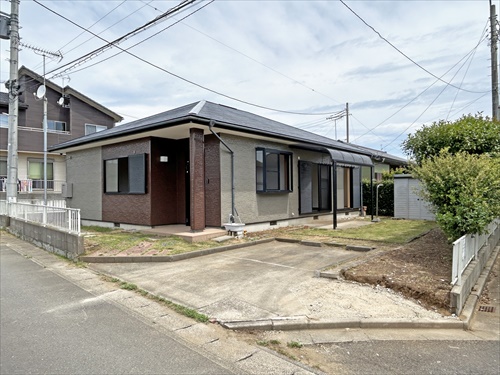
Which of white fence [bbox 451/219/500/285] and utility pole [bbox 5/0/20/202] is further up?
utility pole [bbox 5/0/20/202]

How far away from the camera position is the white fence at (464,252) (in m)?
4.55

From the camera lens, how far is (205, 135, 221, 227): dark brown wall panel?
973cm

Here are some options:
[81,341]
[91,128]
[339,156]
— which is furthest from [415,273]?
→ [91,128]

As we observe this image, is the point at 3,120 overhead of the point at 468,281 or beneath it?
overhead

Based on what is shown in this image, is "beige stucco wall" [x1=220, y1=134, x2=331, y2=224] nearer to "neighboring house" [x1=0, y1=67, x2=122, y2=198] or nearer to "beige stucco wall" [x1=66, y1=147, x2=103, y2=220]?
"beige stucco wall" [x1=66, y1=147, x2=103, y2=220]

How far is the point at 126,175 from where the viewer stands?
38.0ft

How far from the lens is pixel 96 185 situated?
12.8 m

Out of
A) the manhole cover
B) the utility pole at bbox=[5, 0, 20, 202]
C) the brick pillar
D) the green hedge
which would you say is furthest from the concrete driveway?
the green hedge

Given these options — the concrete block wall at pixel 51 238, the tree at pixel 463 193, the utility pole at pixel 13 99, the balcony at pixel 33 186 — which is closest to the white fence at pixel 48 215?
the concrete block wall at pixel 51 238

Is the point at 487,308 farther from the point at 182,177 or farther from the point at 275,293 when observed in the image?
the point at 182,177

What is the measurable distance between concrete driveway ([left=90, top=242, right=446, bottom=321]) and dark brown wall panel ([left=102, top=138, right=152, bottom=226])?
392cm

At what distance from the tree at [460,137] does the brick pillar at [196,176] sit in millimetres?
6722

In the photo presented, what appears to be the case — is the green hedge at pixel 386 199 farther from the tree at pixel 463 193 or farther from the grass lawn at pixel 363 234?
the tree at pixel 463 193

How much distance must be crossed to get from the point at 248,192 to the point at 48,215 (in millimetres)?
5709
